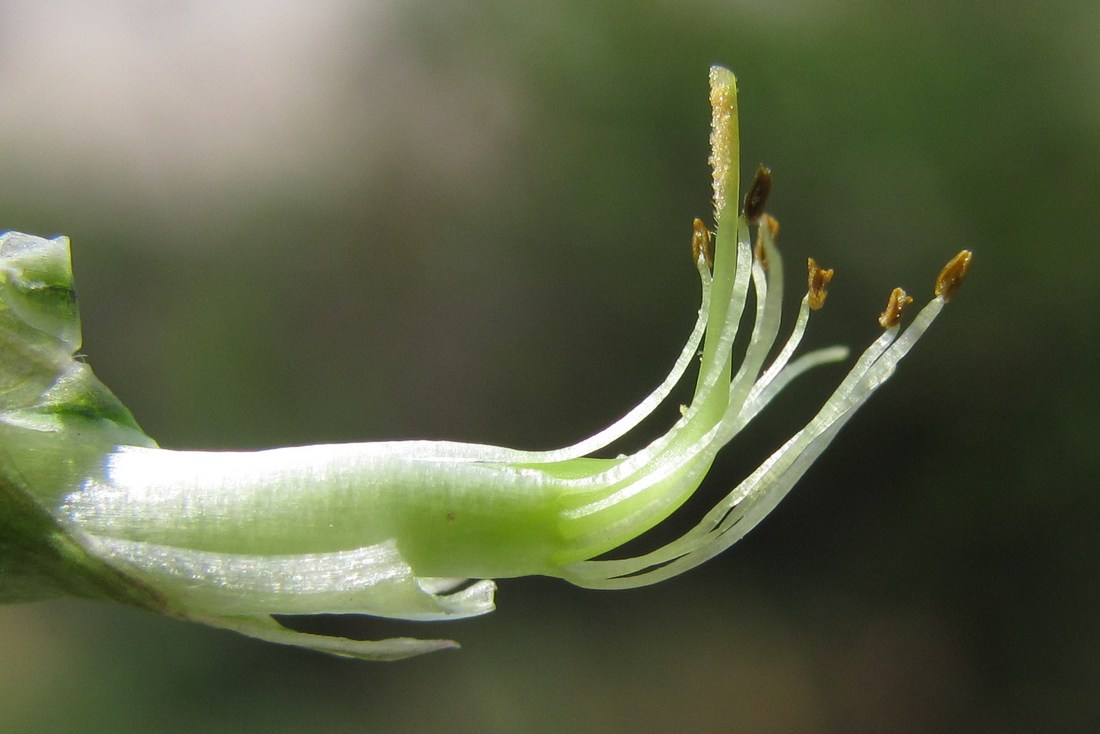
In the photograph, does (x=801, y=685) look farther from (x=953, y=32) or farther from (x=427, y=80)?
(x=427, y=80)

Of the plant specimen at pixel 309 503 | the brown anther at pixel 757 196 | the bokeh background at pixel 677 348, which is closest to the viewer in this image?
the plant specimen at pixel 309 503

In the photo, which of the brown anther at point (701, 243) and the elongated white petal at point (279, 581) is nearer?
the elongated white petal at point (279, 581)

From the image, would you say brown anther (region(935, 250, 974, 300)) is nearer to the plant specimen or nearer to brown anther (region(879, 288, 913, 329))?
brown anther (region(879, 288, 913, 329))

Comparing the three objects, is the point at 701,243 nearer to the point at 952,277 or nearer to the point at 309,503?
the point at 952,277

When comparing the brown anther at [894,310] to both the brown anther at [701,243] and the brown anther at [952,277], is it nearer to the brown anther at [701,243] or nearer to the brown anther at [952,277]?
the brown anther at [952,277]

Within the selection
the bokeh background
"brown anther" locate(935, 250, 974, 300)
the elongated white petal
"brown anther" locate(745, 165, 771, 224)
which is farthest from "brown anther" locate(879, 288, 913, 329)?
the bokeh background

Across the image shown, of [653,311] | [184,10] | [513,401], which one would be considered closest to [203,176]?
[184,10]

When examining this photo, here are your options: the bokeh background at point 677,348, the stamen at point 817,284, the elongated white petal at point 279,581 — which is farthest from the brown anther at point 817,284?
the bokeh background at point 677,348
